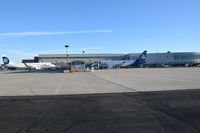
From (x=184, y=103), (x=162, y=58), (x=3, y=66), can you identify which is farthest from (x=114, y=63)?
(x=184, y=103)

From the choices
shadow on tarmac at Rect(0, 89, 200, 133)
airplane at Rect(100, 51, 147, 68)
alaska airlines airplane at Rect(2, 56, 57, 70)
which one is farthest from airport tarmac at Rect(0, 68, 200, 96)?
alaska airlines airplane at Rect(2, 56, 57, 70)

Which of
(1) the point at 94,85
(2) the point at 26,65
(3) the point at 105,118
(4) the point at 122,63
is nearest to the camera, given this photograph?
(3) the point at 105,118

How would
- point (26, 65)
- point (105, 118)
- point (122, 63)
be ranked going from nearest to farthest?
point (105, 118) < point (122, 63) < point (26, 65)

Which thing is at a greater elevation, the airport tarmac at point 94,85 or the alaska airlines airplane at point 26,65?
the alaska airlines airplane at point 26,65

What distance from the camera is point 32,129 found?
974 centimetres

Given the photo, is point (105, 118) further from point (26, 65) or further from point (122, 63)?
point (26, 65)

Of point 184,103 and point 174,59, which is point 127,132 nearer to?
point 184,103

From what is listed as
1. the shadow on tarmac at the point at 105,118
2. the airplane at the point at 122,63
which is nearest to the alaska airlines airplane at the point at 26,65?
the airplane at the point at 122,63

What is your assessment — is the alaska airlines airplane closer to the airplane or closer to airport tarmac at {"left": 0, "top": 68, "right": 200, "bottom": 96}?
the airplane

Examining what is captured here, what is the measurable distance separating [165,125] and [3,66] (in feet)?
563

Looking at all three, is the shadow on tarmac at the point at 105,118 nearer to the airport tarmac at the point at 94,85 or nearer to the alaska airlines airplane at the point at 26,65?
the airport tarmac at the point at 94,85

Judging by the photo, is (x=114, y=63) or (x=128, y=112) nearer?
(x=128, y=112)

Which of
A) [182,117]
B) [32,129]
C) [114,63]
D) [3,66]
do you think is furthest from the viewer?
[3,66]

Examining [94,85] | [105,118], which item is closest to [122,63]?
[94,85]
